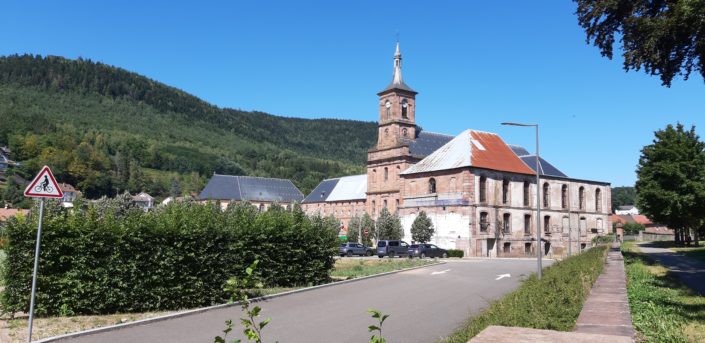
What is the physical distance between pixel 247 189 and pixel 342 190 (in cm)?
2234

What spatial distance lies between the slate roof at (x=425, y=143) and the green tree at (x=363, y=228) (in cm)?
1132

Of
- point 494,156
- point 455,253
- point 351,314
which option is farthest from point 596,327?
point 494,156

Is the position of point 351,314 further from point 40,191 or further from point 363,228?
point 363,228

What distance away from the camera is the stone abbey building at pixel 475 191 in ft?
184

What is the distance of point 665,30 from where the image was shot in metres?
13.7

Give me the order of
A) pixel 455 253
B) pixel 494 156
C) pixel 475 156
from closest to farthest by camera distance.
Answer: pixel 455 253
pixel 475 156
pixel 494 156

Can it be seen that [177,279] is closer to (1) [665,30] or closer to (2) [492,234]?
(1) [665,30]

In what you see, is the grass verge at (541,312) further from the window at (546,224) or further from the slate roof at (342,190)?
the slate roof at (342,190)

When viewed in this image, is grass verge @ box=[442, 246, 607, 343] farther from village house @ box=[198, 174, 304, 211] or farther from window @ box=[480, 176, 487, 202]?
village house @ box=[198, 174, 304, 211]

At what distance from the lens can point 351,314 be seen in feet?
49.8

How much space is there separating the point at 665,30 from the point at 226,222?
13686 millimetres

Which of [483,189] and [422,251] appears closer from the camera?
[422,251]

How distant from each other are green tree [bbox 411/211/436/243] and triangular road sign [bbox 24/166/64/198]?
45825 millimetres

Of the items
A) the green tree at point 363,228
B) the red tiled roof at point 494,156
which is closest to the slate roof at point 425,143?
the green tree at point 363,228
